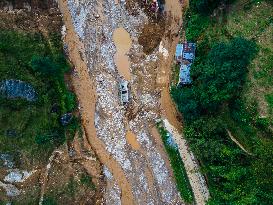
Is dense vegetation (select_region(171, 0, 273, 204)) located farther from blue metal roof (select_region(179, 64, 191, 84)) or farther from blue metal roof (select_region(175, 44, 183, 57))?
blue metal roof (select_region(175, 44, 183, 57))

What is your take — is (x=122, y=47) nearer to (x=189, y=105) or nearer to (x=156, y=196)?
(x=189, y=105)

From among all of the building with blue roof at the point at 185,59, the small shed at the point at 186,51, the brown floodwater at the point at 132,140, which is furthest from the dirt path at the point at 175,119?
the brown floodwater at the point at 132,140

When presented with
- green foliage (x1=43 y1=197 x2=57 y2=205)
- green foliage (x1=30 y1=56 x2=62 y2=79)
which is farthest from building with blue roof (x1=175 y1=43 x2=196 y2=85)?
green foliage (x1=43 y1=197 x2=57 y2=205)

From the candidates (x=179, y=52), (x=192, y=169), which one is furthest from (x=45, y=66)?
(x=192, y=169)

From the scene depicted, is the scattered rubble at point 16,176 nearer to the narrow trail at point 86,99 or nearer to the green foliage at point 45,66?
the narrow trail at point 86,99

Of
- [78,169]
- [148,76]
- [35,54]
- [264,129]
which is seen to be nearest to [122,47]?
[148,76]

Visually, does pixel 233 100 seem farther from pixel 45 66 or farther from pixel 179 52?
pixel 45 66
